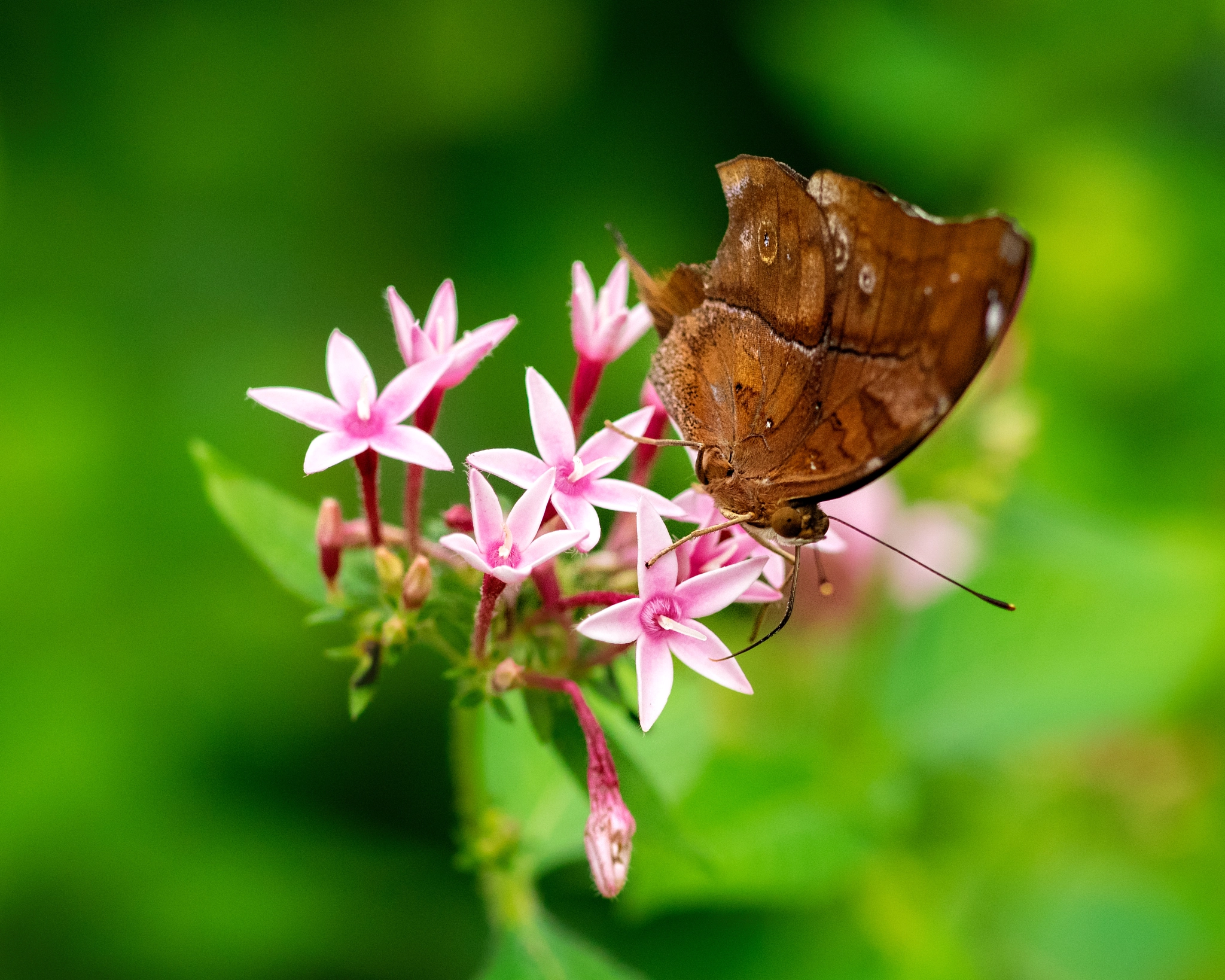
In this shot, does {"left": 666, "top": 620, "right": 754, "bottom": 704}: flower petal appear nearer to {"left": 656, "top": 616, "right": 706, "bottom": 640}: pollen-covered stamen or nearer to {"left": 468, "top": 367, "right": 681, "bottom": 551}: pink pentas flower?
{"left": 656, "top": 616, "right": 706, "bottom": 640}: pollen-covered stamen


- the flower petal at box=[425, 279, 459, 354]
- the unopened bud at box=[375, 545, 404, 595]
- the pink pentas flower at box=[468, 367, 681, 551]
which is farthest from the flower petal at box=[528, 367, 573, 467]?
the unopened bud at box=[375, 545, 404, 595]

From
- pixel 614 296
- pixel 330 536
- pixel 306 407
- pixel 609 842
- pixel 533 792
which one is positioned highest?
pixel 614 296

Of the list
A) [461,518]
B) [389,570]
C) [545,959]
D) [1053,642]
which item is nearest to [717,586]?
[461,518]

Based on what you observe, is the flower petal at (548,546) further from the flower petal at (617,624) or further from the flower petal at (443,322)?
the flower petal at (443,322)

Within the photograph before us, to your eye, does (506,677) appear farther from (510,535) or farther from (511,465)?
(511,465)

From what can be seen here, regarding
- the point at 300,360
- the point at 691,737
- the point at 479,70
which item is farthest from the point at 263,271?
the point at 691,737

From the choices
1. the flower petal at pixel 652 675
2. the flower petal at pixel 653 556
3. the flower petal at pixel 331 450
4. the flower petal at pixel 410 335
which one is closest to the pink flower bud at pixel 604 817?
the flower petal at pixel 652 675
